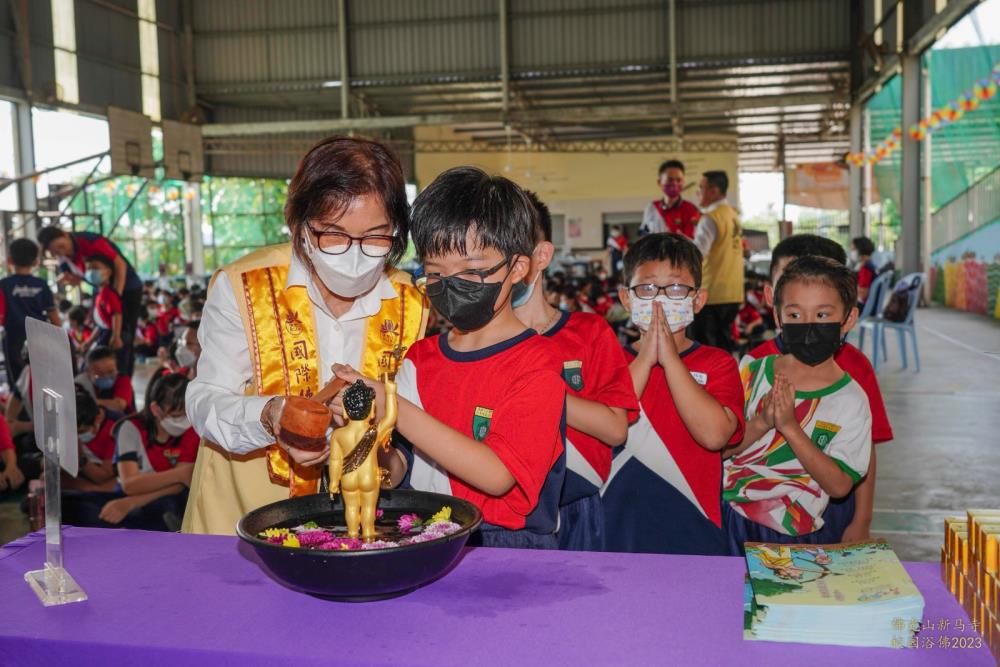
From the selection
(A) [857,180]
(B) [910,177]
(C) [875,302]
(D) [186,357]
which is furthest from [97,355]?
(A) [857,180]

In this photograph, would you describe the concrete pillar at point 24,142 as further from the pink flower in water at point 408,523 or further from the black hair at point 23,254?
the pink flower in water at point 408,523

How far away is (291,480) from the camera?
5.51 feet

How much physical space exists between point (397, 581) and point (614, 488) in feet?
3.31

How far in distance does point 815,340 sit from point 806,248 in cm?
74

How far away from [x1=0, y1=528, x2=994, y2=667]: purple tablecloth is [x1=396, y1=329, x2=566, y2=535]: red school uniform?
113 millimetres

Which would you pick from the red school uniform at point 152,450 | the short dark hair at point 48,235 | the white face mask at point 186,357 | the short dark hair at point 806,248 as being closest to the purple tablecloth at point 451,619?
the short dark hair at point 806,248

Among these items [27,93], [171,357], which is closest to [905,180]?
[171,357]

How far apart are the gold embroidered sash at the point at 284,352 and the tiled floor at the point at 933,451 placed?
8.25 feet

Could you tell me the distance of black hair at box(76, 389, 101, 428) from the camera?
154 inches

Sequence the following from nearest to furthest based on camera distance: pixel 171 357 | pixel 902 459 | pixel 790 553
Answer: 1. pixel 790 553
2. pixel 902 459
3. pixel 171 357

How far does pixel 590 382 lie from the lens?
1.68 m

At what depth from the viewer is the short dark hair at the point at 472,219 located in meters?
1.39

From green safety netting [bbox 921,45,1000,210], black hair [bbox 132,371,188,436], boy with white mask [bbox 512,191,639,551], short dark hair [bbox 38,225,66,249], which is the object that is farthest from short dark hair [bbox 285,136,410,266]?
green safety netting [bbox 921,45,1000,210]

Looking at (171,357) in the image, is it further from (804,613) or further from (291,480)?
(804,613)
